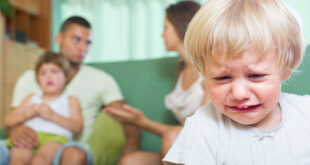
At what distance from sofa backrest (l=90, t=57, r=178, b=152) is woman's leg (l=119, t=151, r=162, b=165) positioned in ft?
1.02

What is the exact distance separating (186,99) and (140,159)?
30 cm

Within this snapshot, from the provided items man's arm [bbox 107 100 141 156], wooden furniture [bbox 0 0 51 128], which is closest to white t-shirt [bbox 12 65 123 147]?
man's arm [bbox 107 100 141 156]

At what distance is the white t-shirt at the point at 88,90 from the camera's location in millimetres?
1530

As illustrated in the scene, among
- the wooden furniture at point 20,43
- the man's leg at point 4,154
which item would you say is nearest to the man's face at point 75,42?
the man's leg at point 4,154

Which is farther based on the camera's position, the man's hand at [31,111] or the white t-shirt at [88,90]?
the white t-shirt at [88,90]

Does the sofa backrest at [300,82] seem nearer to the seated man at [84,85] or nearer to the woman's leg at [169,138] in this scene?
the woman's leg at [169,138]

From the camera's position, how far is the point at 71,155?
3.80 ft

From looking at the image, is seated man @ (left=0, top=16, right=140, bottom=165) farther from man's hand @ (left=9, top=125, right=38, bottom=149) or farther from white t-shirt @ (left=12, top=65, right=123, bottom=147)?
man's hand @ (left=9, top=125, right=38, bottom=149)

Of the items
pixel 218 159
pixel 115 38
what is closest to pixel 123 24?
pixel 115 38

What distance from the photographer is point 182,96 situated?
51.1 inches

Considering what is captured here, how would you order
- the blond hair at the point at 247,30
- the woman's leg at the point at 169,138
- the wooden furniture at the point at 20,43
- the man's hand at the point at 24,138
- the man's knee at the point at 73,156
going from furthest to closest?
the wooden furniture at the point at 20,43
the man's hand at the point at 24,138
the man's knee at the point at 73,156
the woman's leg at the point at 169,138
the blond hair at the point at 247,30

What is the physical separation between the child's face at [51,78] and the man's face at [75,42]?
5.4 inches

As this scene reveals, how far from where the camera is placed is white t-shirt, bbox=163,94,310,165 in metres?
0.66

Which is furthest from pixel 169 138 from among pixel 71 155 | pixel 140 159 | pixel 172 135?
pixel 71 155
